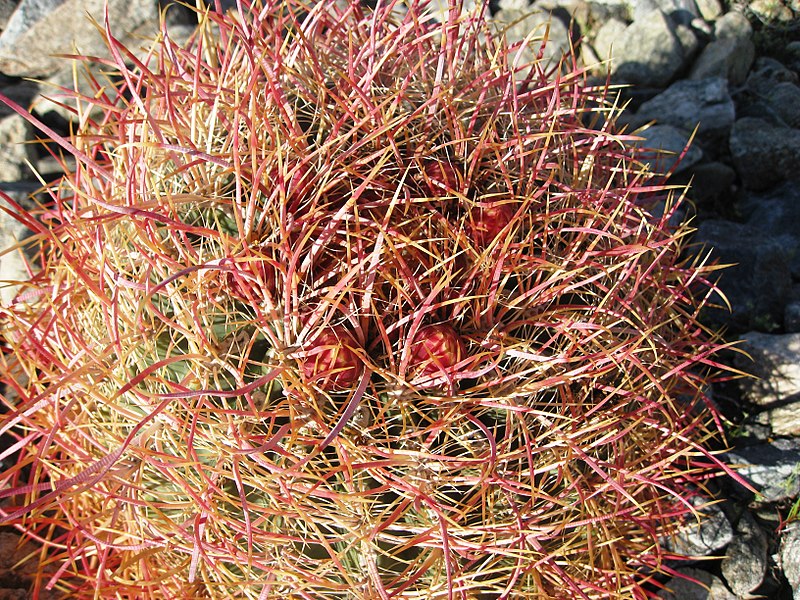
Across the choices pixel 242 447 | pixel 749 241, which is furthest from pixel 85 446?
pixel 749 241

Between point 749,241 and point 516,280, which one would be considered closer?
point 516,280

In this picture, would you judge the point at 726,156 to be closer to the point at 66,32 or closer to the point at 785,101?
the point at 785,101

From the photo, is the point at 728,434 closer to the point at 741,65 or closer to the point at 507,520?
the point at 507,520

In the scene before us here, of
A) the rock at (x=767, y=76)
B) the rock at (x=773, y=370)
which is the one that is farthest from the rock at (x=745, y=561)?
the rock at (x=767, y=76)

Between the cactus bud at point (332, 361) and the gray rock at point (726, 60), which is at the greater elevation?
the cactus bud at point (332, 361)

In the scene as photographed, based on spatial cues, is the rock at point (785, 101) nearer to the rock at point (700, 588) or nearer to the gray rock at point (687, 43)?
the gray rock at point (687, 43)

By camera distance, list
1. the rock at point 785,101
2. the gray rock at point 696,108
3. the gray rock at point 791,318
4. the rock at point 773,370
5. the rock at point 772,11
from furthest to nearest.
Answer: the rock at point 772,11 → the rock at point 785,101 → the gray rock at point 696,108 → the gray rock at point 791,318 → the rock at point 773,370

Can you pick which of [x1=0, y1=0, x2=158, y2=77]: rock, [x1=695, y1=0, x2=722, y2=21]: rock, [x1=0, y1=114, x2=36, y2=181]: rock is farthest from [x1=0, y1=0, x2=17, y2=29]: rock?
[x1=695, y1=0, x2=722, y2=21]: rock
